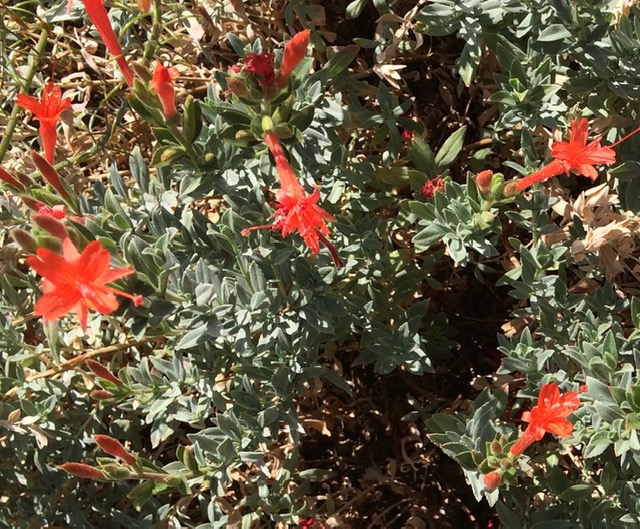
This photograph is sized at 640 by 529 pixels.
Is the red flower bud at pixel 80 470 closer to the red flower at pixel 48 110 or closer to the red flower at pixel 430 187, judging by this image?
the red flower at pixel 48 110

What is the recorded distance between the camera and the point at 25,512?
2184 mm

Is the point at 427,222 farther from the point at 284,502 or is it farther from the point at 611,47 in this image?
the point at 284,502

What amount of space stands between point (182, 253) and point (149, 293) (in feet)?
0.97

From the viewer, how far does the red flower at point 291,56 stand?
1.59m

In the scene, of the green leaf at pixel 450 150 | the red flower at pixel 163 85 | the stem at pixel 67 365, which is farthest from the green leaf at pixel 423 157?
the stem at pixel 67 365

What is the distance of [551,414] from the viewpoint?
162 centimetres

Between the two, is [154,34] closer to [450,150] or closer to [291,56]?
[291,56]

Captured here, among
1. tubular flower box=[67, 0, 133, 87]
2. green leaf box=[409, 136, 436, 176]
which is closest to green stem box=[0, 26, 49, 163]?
tubular flower box=[67, 0, 133, 87]

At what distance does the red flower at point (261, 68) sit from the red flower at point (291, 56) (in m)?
0.03

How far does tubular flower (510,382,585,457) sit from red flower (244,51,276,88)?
0.92 m

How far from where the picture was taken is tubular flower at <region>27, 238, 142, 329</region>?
4.42ft

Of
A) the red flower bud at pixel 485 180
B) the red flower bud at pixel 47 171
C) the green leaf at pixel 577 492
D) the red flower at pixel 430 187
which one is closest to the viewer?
the red flower bud at pixel 47 171


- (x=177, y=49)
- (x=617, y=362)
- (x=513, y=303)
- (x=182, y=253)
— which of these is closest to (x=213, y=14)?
(x=177, y=49)

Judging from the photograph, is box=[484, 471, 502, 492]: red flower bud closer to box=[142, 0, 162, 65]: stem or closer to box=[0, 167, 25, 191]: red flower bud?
box=[0, 167, 25, 191]: red flower bud
